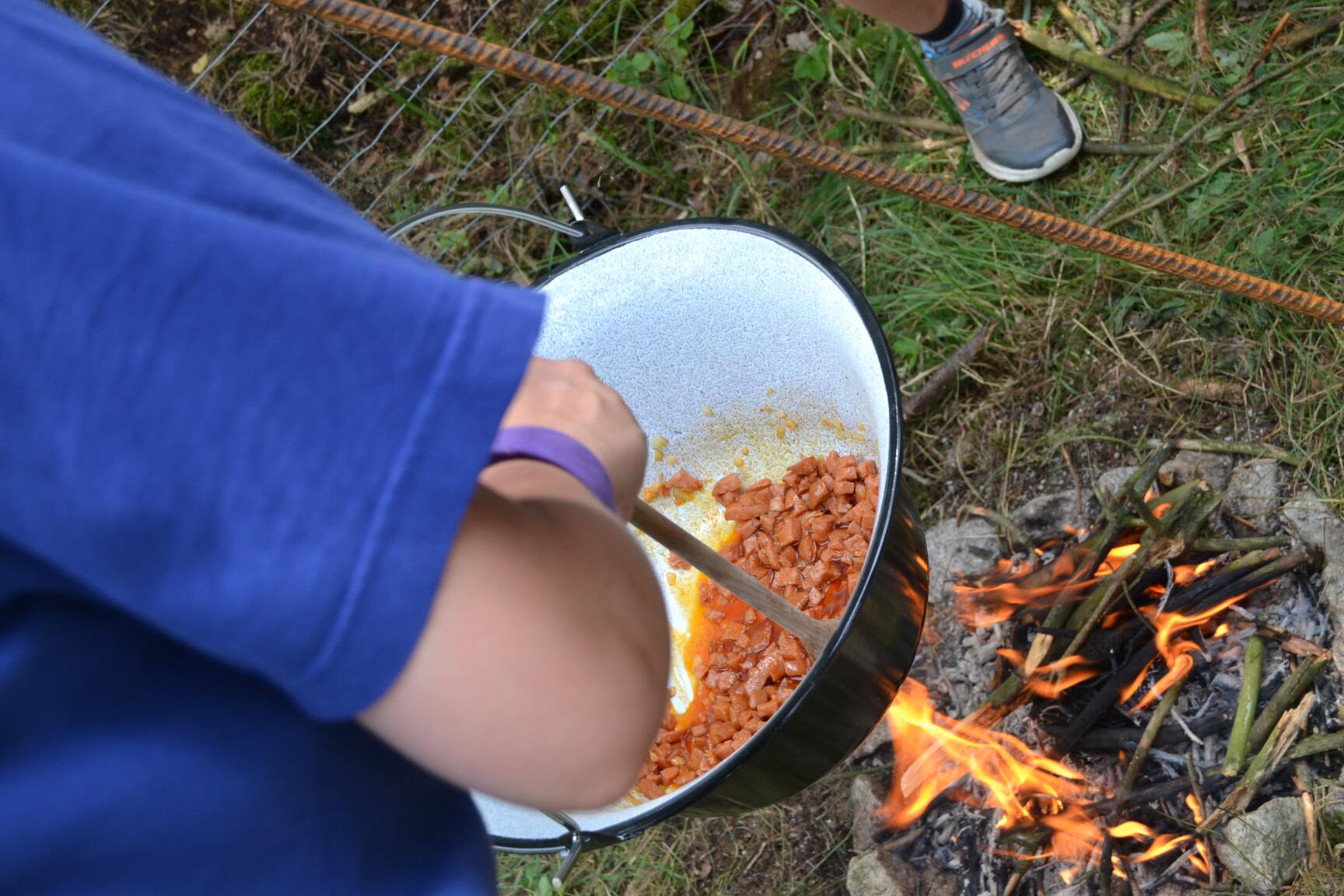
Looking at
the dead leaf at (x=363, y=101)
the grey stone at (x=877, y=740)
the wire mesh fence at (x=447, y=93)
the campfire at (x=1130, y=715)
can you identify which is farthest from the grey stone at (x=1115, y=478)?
the dead leaf at (x=363, y=101)

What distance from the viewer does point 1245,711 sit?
155cm

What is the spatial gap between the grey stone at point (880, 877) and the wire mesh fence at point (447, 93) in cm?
→ 143

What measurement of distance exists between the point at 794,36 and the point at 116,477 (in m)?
2.32

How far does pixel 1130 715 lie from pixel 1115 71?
1.23 metres

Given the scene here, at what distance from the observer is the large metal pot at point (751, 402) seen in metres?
1.28

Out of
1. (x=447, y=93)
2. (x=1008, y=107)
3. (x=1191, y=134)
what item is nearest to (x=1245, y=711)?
(x=1191, y=134)

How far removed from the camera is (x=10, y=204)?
18.5 inches

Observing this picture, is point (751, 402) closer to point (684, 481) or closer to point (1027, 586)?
Answer: point (684, 481)

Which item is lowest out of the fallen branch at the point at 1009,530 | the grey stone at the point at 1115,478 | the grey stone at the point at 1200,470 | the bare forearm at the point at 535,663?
the fallen branch at the point at 1009,530

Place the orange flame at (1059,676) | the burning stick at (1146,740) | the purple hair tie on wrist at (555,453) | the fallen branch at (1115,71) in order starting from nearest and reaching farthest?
the purple hair tie on wrist at (555,453) → the burning stick at (1146,740) → the orange flame at (1059,676) → the fallen branch at (1115,71)

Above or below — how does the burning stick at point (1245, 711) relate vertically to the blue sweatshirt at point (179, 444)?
below

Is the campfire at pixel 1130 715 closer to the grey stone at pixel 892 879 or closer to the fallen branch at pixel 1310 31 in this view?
the grey stone at pixel 892 879

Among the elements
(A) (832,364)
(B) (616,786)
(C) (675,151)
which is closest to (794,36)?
(C) (675,151)

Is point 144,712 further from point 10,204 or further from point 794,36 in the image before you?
point 794,36
